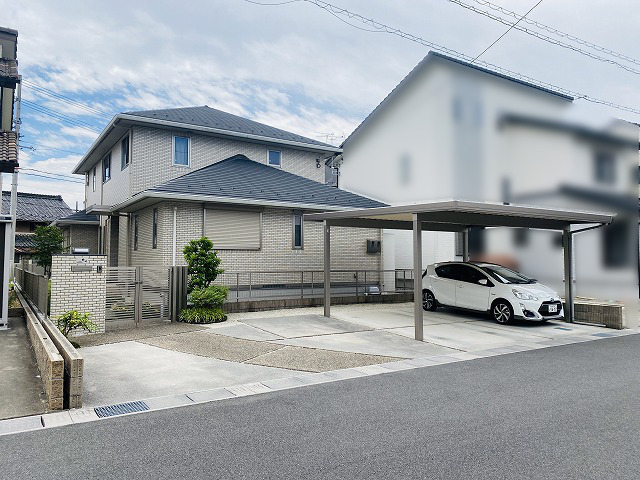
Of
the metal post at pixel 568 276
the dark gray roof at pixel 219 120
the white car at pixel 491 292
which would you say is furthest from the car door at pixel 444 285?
the dark gray roof at pixel 219 120

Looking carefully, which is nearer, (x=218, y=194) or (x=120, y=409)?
(x=120, y=409)

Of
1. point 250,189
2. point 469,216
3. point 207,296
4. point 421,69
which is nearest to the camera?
point 207,296

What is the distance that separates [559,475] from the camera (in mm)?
3377

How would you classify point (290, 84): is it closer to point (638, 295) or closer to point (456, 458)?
point (638, 295)

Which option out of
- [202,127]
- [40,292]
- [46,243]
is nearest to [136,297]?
[40,292]

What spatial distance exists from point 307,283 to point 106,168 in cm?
1044

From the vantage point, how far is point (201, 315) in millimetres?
10484

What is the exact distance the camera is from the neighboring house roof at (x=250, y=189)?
41.6ft

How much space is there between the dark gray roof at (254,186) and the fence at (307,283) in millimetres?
2278

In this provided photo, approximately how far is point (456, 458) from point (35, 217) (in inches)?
1452

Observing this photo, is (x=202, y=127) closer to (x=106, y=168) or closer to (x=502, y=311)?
(x=106, y=168)

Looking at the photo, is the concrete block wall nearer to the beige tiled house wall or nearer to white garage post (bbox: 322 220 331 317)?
white garage post (bbox: 322 220 331 317)

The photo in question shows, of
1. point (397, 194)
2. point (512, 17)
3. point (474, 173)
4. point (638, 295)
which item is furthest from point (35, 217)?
point (638, 295)

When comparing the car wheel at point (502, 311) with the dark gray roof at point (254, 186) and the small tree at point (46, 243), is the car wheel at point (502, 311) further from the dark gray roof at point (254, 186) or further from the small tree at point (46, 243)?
the small tree at point (46, 243)
